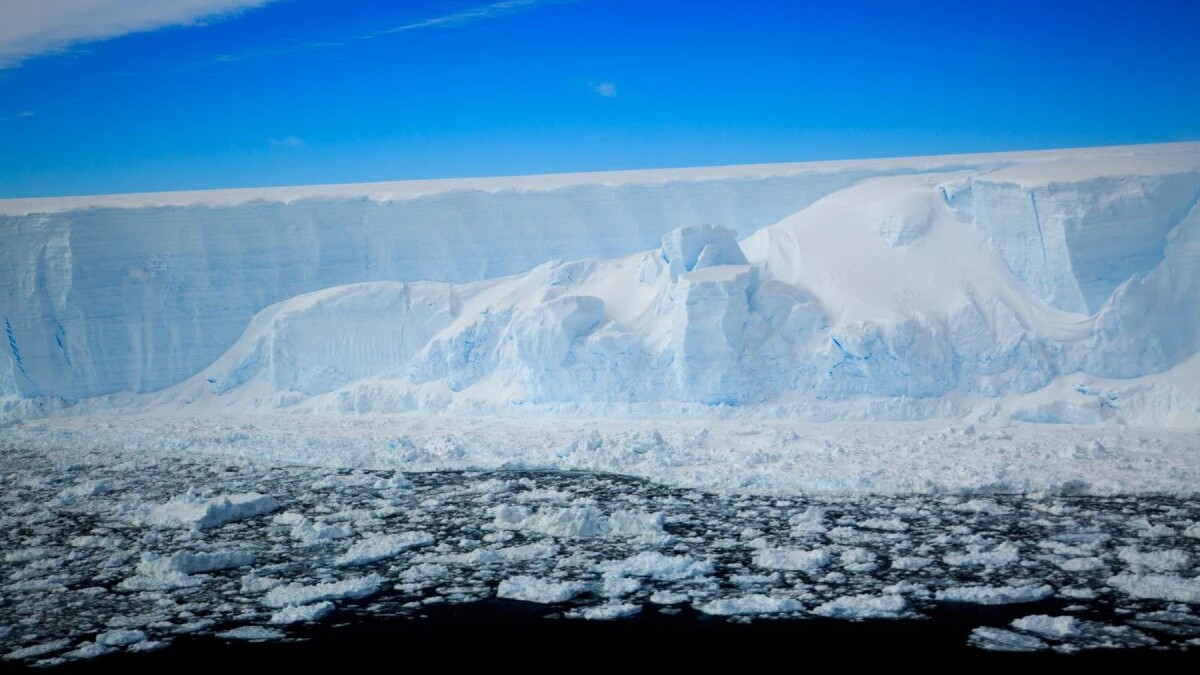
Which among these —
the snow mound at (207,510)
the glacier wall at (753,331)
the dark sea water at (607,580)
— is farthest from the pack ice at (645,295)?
the snow mound at (207,510)

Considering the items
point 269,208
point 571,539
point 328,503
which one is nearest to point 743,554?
point 571,539

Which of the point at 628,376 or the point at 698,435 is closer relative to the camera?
the point at 698,435

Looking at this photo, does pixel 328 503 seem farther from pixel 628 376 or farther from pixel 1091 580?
pixel 1091 580

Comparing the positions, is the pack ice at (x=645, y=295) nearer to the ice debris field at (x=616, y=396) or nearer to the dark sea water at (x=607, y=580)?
the ice debris field at (x=616, y=396)

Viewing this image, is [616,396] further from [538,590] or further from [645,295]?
[538,590]

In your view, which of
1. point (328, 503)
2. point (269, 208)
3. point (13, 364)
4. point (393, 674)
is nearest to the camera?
point (393, 674)

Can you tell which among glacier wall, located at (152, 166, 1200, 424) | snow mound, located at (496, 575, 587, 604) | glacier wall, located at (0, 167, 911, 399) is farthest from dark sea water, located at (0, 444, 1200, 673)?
glacier wall, located at (0, 167, 911, 399)
